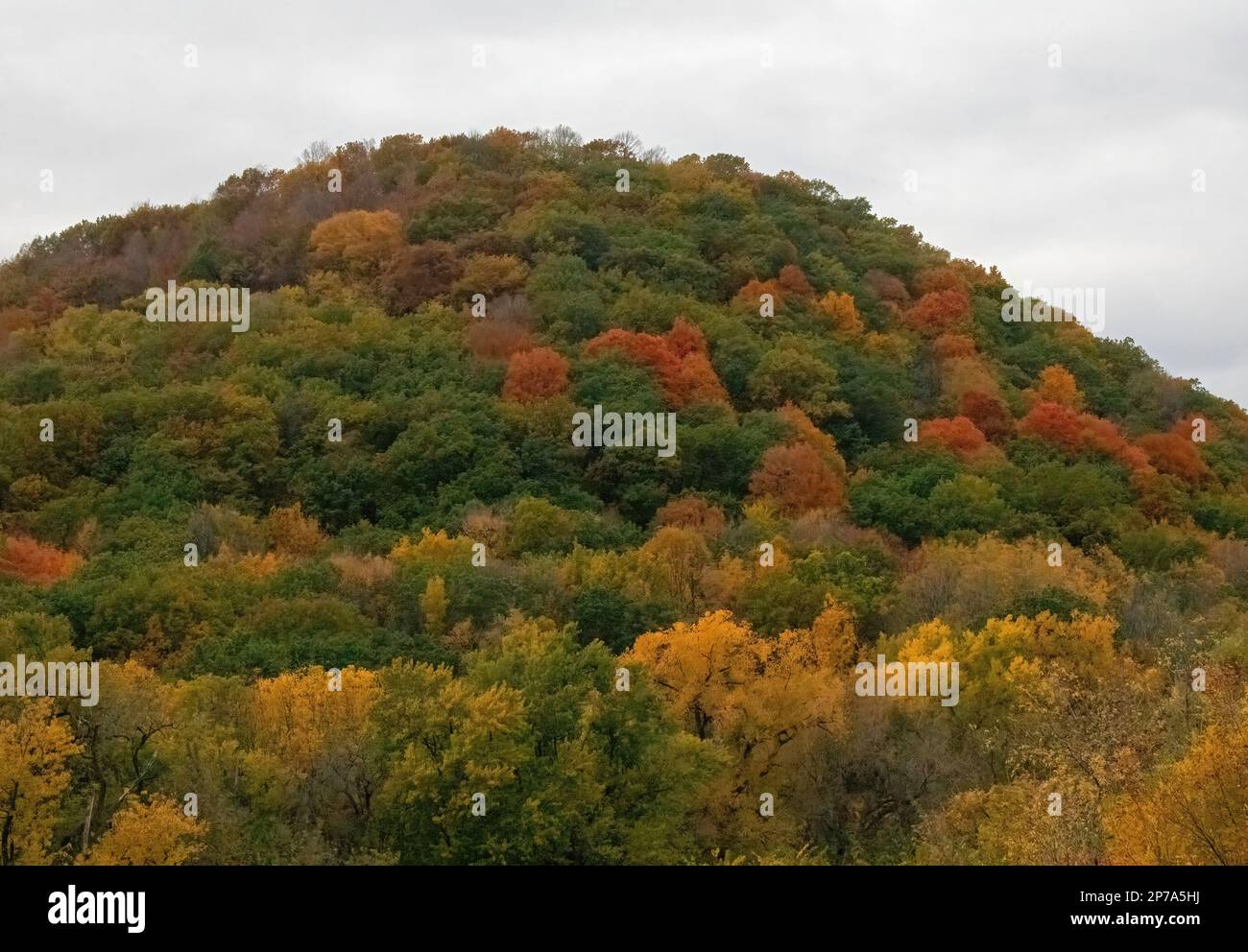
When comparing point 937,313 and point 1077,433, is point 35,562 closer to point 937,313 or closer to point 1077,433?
point 1077,433

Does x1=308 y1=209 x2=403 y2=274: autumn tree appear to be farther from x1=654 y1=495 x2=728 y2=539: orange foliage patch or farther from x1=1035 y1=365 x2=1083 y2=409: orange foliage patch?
x1=1035 y1=365 x2=1083 y2=409: orange foliage patch

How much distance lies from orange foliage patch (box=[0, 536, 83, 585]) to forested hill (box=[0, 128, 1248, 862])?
0.24 metres

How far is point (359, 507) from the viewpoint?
69062 mm

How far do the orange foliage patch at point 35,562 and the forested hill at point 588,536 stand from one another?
0.79ft

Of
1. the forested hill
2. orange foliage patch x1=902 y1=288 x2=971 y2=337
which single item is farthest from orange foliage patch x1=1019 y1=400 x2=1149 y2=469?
orange foliage patch x1=902 y1=288 x2=971 y2=337

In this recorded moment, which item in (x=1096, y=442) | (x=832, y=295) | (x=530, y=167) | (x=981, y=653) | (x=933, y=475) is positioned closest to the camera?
(x=981, y=653)

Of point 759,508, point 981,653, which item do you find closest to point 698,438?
point 759,508

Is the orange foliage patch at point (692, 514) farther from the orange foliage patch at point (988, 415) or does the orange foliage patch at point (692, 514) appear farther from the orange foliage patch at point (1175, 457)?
the orange foliage patch at point (1175, 457)

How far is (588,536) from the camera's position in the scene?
62.6m

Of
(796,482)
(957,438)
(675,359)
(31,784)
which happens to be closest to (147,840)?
(31,784)

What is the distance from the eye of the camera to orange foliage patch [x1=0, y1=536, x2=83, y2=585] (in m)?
57.2

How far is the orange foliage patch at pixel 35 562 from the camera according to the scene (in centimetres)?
5725
